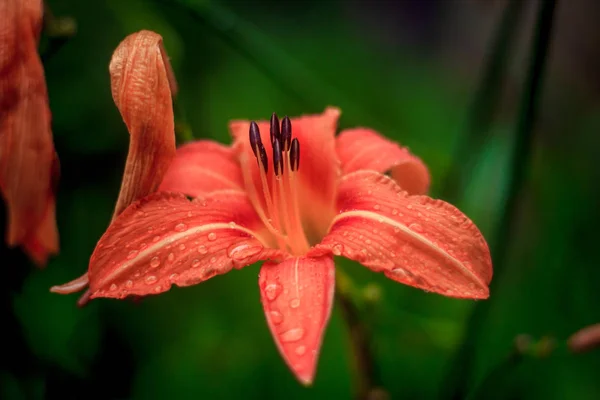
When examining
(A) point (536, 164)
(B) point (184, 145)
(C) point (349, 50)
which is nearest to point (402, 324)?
(A) point (536, 164)

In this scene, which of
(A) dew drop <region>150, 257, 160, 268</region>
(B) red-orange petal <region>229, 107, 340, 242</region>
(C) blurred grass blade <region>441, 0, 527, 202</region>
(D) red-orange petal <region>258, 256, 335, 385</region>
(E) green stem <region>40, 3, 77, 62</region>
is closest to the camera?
(D) red-orange petal <region>258, 256, 335, 385</region>

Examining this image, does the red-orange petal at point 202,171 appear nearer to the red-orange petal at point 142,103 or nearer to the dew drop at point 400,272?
the red-orange petal at point 142,103

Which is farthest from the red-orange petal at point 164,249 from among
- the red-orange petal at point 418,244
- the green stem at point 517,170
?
the green stem at point 517,170

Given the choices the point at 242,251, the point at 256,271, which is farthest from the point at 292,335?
the point at 256,271

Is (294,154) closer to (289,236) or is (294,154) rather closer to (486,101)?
(289,236)

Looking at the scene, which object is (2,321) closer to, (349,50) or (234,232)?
(234,232)

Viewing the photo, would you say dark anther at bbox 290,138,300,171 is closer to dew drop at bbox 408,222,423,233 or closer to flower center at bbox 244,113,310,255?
flower center at bbox 244,113,310,255

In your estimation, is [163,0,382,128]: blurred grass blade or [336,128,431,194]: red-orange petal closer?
[336,128,431,194]: red-orange petal

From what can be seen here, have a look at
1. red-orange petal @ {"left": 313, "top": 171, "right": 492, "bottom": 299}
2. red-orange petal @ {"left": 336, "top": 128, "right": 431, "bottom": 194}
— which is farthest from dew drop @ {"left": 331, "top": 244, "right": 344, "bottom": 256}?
red-orange petal @ {"left": 336, "top": 128, "right": 431, "bottom": 194}
